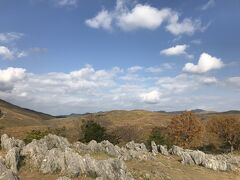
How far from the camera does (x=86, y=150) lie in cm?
5900

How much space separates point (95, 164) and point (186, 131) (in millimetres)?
65292

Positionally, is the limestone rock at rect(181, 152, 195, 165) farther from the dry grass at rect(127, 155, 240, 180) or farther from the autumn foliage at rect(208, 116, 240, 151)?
the autumn foliage at rect(208, 116, 240, 151)

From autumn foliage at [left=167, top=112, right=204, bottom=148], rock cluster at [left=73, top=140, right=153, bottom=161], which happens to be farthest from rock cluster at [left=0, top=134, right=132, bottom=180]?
autumn foliage at [left=167, top=112, right=204, bottom=148]

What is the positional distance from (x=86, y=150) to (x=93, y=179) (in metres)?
22.8

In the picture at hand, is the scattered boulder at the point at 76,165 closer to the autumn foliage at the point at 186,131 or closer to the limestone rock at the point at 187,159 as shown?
the limestone rock at the point at 187,159

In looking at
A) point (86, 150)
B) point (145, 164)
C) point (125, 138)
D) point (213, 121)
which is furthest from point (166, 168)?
point (125, 138)

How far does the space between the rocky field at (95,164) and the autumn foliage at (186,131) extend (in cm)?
3440

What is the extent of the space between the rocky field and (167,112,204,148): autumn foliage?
3440 cm

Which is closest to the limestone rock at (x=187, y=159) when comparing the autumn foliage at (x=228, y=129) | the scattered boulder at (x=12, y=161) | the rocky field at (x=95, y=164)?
the rocky field at (x=95, y=164)

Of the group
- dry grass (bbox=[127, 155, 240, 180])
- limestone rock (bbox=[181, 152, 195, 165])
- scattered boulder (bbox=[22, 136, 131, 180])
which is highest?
scattered boulder (bbox=[22, 136, 131, 180])

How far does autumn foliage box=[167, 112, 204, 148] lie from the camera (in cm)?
9944

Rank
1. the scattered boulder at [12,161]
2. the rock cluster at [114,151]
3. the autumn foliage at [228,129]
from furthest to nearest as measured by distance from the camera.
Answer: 1. the autumn foliage at [228,129]
2. the rock cluster at [114,151]
3. the scattered boulder at [12,161]

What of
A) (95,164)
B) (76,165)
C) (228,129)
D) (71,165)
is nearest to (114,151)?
(95,164)

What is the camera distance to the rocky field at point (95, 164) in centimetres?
3722
